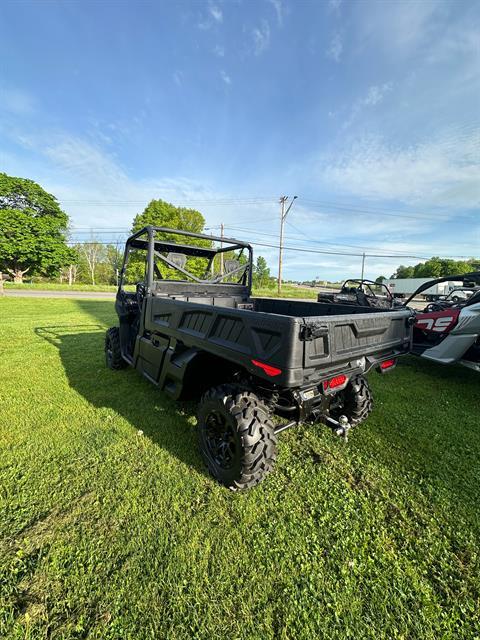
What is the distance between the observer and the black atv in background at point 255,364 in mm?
1706

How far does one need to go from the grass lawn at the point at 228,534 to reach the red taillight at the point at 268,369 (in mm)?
1032

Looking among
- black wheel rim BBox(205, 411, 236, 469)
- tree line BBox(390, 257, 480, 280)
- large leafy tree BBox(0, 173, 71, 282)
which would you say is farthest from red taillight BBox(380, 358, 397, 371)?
tree line BBox(390, 257, 480, 280)

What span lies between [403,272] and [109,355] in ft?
279

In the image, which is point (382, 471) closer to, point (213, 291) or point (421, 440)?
point (421, 440)

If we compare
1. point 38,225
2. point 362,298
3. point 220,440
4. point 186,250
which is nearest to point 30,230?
point 38,225

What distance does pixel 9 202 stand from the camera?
25797 mm

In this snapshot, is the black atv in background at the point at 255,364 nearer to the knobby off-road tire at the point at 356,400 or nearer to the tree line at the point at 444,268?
the knobby off-road tire at the point at 356,400

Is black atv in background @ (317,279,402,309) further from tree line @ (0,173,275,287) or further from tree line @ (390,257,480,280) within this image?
tree line @ (390,257,480,280)

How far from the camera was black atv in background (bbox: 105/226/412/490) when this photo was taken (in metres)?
1.71

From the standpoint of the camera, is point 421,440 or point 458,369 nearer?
point 421,440

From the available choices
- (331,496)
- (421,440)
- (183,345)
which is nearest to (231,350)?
(183,345)

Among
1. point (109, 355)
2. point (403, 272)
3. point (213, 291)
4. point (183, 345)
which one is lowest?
point (109, 355)

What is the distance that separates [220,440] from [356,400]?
4.91ft

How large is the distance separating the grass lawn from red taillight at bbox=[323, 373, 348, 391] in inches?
32.2
